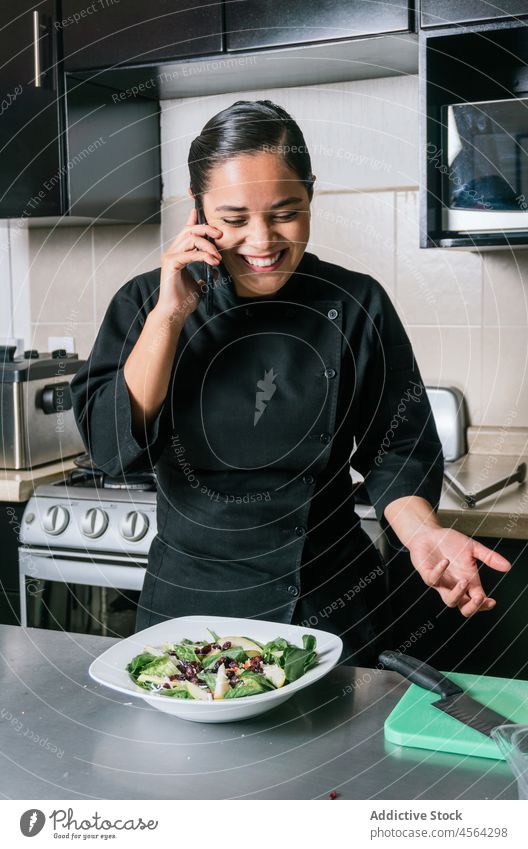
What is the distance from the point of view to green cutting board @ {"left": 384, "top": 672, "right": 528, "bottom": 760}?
2.61 feet

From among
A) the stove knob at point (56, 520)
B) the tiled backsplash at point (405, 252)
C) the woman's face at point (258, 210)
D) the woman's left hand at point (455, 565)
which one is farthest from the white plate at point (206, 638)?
the tiled backsplash at point (405, 252)

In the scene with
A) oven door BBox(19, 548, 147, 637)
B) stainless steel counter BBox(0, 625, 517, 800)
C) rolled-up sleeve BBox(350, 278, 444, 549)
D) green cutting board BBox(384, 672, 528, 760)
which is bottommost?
oven door BBox(19, 548, 147, 637)

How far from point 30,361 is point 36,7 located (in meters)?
0.80

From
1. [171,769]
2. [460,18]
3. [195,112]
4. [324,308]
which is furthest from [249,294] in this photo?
[195,112]

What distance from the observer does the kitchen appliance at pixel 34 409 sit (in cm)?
210

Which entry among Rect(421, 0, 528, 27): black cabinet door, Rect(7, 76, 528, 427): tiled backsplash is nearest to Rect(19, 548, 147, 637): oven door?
Rect(7, 76, 528, 427): tiled backsplash

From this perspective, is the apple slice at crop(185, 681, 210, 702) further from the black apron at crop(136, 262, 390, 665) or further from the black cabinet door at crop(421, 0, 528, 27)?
the black cabinet door at crop(421, 0, 528, 27)

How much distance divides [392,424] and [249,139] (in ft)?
1.39

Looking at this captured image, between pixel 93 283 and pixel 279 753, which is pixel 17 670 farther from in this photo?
pixel 93 283

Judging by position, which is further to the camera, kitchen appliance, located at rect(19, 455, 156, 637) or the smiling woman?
kitchen appliance, located at rect(19, 455, 156, 637)

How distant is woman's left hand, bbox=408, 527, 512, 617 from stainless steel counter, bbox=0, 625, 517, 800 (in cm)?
11

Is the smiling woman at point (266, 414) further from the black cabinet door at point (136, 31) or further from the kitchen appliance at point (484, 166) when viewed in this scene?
the black cabinet door at point (136, 31)

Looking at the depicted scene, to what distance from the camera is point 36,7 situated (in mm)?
2123

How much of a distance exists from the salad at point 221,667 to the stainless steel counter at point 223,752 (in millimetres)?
39
